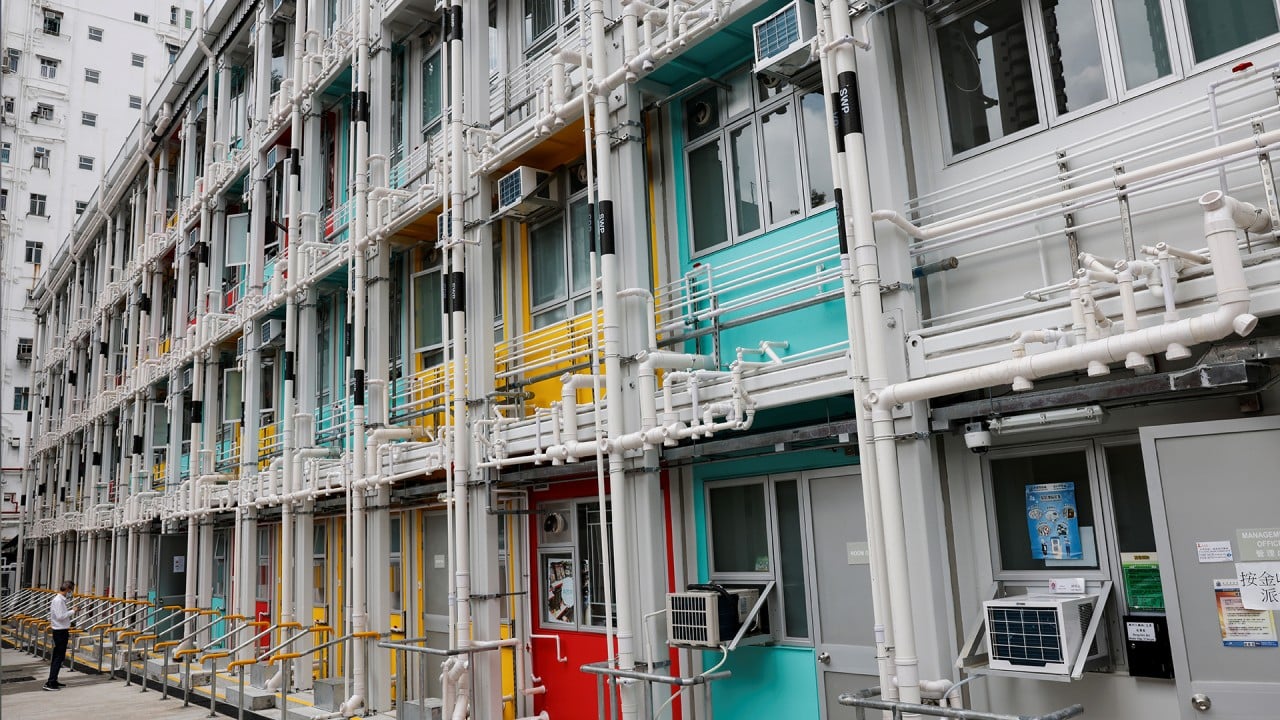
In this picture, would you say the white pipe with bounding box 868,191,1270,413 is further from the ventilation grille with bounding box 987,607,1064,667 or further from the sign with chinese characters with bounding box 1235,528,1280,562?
the ventilation grille with bounding box 987,607,1064,667

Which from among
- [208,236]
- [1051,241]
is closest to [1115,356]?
[1051,241]

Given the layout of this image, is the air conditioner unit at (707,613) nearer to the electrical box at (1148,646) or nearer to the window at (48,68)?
the electrical box at (1148,646)

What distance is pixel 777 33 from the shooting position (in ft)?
26.3

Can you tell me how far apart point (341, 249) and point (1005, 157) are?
35.0 ft

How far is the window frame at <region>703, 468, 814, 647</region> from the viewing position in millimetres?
8500

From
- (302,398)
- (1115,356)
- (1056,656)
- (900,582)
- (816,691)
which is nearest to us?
(1115,356)

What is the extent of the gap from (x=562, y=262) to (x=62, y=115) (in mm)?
39163

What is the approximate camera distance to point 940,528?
7.09 meters

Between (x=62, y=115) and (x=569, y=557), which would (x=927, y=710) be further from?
(x=62, y=115)

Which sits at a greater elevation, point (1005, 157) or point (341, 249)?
point (341, 249)

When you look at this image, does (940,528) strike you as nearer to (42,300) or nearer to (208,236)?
(208,236)

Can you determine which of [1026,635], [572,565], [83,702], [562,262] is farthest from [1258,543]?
[83,702]

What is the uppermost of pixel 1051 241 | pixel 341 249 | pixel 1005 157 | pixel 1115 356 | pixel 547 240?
pixel 341 249

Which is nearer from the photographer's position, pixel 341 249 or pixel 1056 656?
pixel 1056 656
